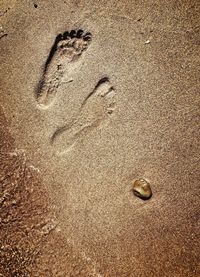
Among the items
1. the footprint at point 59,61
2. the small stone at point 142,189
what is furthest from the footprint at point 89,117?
the small stone at point 142,189

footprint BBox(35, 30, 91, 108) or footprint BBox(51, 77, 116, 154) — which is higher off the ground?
footprint BBox(35, 30, 91, 108)

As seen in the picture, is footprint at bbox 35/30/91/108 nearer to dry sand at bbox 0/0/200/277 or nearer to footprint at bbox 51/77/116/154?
dry sand at bbox 0/0/200/277

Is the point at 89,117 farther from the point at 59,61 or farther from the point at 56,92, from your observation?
the point at 59,61

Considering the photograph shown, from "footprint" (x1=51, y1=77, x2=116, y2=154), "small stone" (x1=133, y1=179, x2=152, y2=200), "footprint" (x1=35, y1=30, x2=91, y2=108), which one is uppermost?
"footprint" (x1=35, y1=30, x2=91, y2=108)

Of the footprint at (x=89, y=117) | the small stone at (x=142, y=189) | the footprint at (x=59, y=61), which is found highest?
the footprint at (x=59, y=61)

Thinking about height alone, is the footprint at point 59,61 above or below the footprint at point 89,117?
above

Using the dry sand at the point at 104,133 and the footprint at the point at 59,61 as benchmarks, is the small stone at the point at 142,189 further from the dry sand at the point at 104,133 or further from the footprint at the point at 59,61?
the footprint at the point at 59,61

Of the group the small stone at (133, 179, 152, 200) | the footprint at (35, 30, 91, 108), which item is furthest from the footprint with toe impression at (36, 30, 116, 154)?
the small stone at (133, 179, 152, 200)
